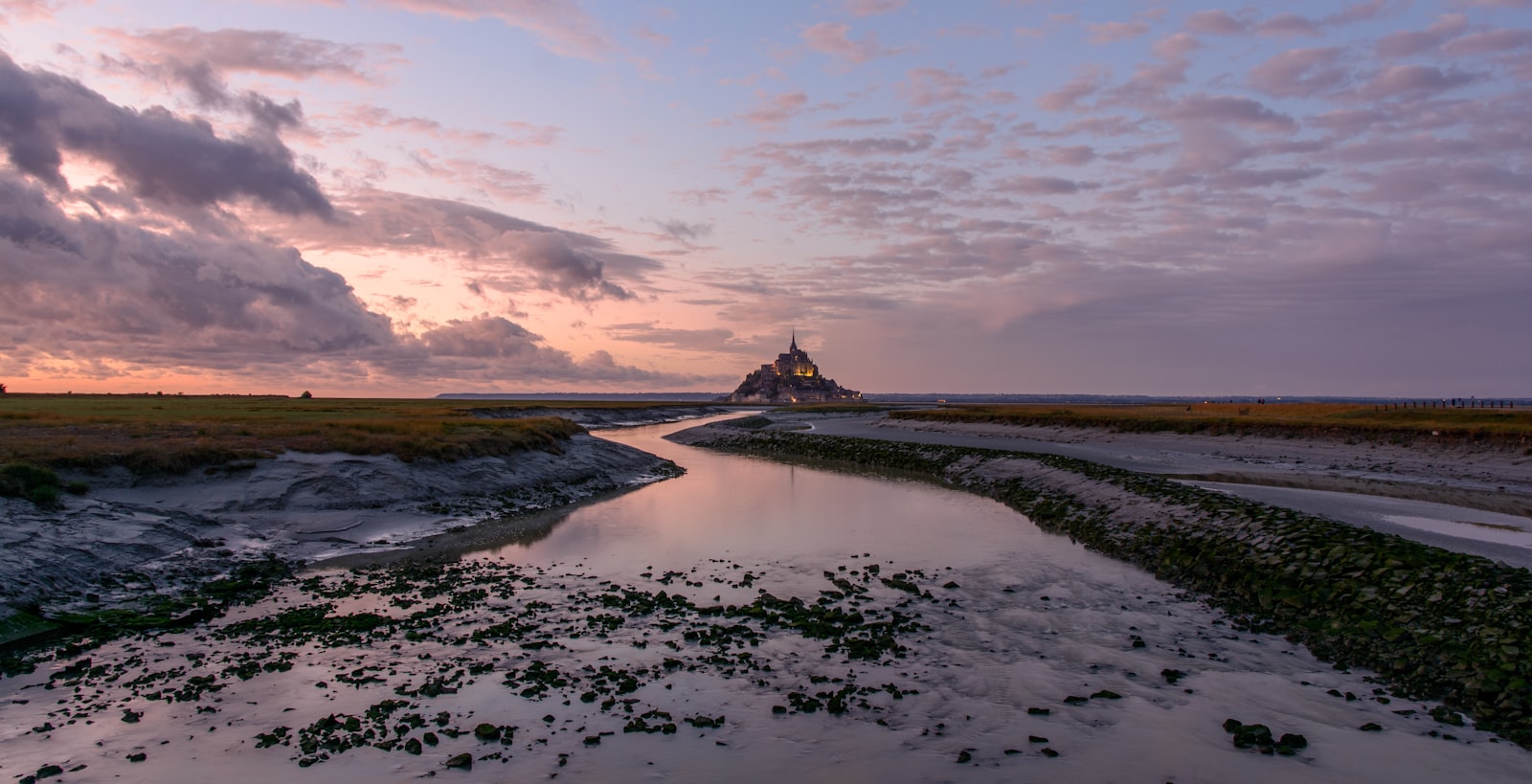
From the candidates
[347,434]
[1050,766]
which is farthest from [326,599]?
[347,434]

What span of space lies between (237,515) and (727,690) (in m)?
21.8

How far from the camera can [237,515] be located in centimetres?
2622

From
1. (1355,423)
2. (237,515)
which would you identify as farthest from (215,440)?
(1355,423)

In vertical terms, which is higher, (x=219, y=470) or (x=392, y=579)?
(x=219, y=470)

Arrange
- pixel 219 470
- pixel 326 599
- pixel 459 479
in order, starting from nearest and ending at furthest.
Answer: pixel 326 599 → pixel 219 470 → pixel 459 479

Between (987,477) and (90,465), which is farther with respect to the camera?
(987,477)

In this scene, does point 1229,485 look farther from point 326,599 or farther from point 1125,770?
point 326,599

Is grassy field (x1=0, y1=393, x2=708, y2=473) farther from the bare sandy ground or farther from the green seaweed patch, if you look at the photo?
the bare sandy ground

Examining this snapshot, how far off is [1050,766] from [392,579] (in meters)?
17.5

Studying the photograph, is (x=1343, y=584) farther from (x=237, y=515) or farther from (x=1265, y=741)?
(x=237, y=515)

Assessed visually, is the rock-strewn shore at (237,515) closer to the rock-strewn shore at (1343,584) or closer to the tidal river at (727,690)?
the tidal river at (727,690)

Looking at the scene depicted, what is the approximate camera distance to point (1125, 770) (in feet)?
33.8

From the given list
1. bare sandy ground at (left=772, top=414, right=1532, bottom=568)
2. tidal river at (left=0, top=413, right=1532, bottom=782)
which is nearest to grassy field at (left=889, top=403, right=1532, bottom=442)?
bare sandy ground at (left=772, top=414, right=1532, bottom=568)

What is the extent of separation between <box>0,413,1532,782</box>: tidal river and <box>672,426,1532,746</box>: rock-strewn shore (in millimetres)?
859
